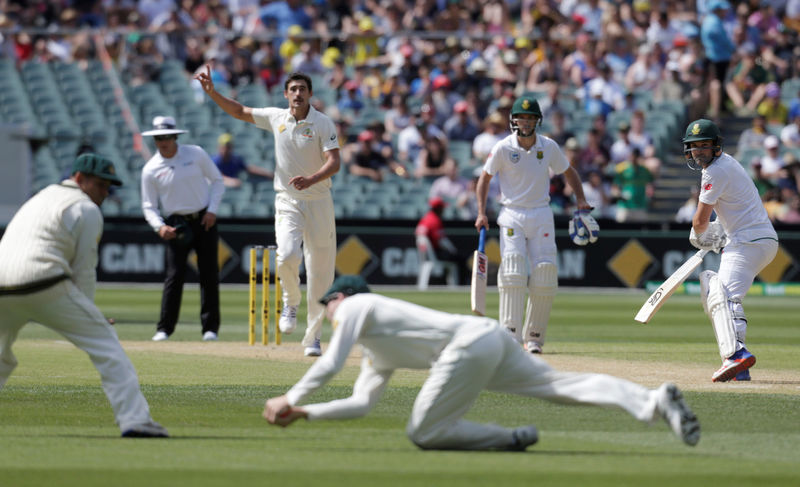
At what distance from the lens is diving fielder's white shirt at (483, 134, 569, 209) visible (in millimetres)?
13125

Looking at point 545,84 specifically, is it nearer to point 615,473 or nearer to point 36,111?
point 36,111

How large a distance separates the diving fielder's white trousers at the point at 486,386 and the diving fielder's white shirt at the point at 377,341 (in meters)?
0.07

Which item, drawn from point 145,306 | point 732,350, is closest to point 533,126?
point 732,350

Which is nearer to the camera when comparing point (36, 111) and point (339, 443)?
point (339, 443)

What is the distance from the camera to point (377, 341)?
716 cm

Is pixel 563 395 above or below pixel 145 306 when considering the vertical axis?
above

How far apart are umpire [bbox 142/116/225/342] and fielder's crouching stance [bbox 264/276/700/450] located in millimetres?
7287

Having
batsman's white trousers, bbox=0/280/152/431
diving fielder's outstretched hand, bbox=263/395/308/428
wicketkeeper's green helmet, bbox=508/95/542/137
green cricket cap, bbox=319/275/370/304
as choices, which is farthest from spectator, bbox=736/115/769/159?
diving fielder's outstretched hand, bbox=263/395/308/428

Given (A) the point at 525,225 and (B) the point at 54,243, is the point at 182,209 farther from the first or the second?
(B) the point at 54,243

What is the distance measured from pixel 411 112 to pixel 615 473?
2071 cm

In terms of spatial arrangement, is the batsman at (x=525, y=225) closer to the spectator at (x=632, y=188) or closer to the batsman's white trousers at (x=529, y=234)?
the batsman's white trousers at (x=529, y=234)

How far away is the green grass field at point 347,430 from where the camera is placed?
6.66 m

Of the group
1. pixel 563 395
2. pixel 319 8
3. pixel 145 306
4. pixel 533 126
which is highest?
pixel 319 8

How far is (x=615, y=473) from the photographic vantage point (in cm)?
675
